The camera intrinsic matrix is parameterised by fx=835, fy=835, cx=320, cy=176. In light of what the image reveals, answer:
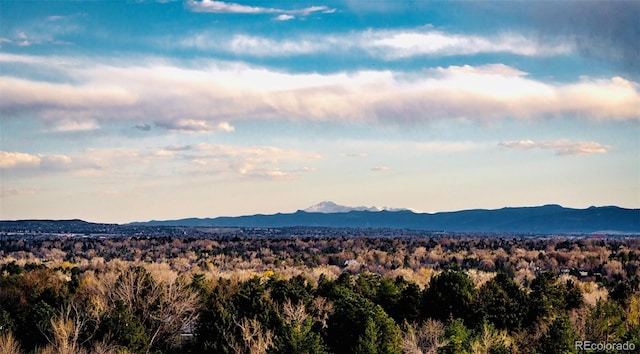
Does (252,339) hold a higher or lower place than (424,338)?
higher

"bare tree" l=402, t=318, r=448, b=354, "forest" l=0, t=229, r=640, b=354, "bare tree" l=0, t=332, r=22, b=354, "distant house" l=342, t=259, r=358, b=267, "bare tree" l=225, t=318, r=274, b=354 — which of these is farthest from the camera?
"distant house" l=342, t=259, r=358, b=267

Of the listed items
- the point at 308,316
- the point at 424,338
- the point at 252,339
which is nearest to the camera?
Answer: the point at 252,339

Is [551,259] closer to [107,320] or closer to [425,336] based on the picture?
[425,336]

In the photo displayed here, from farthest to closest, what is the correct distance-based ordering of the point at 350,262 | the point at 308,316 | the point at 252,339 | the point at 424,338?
1. the point at 350,262
2. the point at 424,338
3. the point at 308,316
4. the point at 252,339

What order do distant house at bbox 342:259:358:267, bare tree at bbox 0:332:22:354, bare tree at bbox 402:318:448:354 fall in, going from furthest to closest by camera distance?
distant house at bbox 342:259:358:267
bare tree at bbox 402:318:448:354
bare tree at bbox 0:332:22:354

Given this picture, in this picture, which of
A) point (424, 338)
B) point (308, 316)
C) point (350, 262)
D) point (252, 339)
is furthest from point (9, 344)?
point (350, 262)

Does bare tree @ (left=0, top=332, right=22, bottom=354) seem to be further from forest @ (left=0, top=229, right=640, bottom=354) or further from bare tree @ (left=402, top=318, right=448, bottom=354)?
bare tree @ (left=402, top=318, right=448, bottom=354)

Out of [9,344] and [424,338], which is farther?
[424,338]

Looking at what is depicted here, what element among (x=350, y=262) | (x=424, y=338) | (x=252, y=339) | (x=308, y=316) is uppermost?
(x=350, y=262)

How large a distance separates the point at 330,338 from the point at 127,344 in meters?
10.9

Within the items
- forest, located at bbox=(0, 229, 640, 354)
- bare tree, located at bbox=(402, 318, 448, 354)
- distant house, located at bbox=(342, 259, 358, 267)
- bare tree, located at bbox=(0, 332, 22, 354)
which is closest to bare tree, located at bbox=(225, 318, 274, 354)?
forest, located at bbox=(0, 229, 640, 354)

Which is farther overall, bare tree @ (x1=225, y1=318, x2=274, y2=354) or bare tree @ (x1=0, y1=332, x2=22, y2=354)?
bare tree @ (x1=225, y1=318, x2=274, y2=354)

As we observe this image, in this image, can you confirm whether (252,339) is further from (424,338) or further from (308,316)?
(424,338)

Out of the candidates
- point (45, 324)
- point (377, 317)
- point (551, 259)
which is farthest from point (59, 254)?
point (377, 317)
